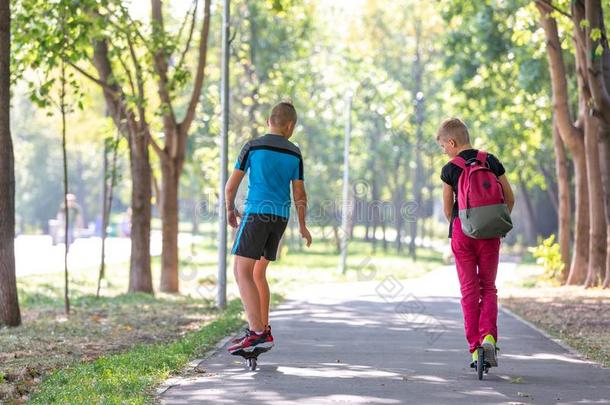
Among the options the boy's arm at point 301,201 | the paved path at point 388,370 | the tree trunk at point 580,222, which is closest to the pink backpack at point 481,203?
the paved path at point 388,370

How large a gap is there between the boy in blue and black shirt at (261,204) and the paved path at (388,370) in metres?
0.50

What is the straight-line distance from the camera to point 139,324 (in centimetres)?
1564

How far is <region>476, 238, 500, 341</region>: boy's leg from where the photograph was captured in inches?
355

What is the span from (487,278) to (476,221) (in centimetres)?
48

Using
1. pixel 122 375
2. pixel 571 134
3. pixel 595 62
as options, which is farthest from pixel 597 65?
pixel 122 375

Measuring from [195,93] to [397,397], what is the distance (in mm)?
15194

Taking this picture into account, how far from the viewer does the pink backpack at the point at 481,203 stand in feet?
29.2

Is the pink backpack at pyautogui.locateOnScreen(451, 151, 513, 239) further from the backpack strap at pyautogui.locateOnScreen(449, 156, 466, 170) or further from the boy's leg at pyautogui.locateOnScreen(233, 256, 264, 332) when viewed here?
the boy's leg at pyautogui.locateOnScreen(233, 256, 264, 332)

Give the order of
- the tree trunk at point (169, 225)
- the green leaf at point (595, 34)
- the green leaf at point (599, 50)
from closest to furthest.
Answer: the green leaf at point (595, 34) < the green leaf at point (599, 50) < the tree trunk at point (169, 225)

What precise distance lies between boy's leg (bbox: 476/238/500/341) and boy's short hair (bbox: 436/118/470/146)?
2.44ft

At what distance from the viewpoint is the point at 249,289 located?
9594 millimetres

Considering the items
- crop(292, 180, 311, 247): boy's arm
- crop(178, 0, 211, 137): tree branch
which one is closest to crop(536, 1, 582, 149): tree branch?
crop(178, 0, 211, 137): tree branch

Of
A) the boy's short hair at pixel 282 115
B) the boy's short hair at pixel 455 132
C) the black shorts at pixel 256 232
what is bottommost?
Answer: the black shorts at pixel 256 232

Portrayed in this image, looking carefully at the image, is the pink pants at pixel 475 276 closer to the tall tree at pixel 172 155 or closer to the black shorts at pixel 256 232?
the black shorts at pixel 256 232
